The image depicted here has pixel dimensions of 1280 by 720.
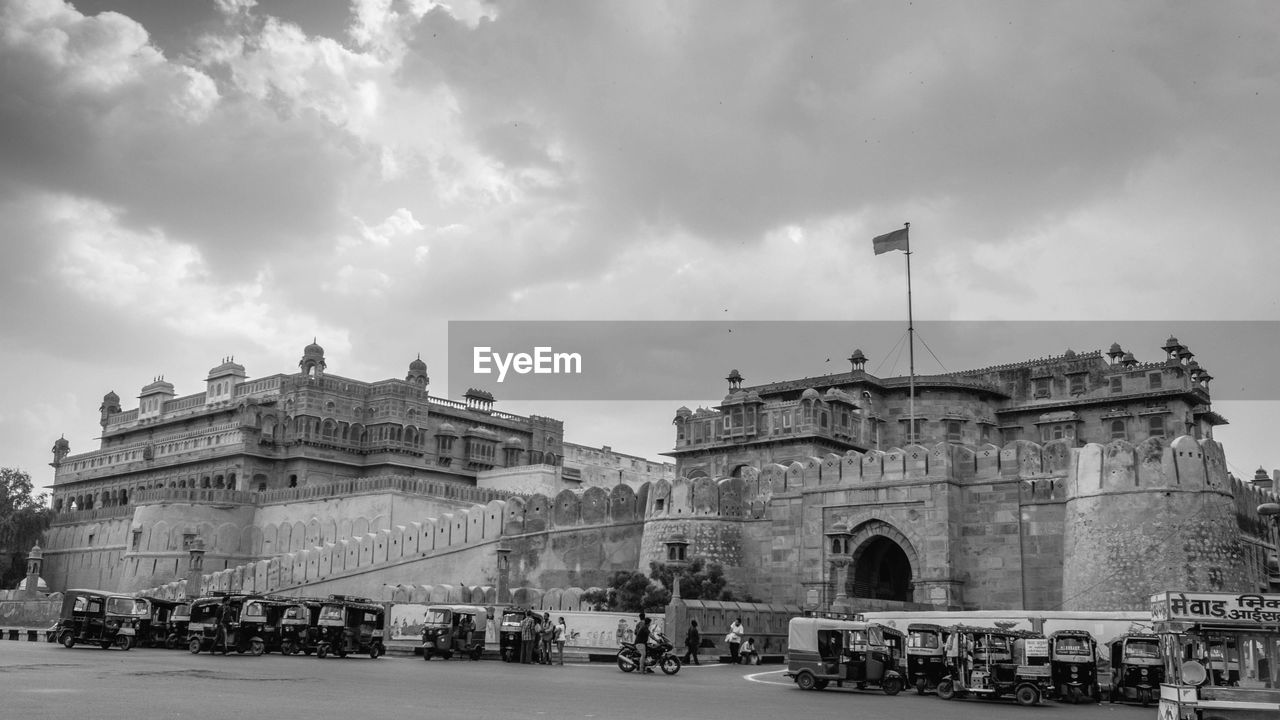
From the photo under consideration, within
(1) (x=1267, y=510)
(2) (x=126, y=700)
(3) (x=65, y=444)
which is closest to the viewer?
(2) (x=126, y=700)

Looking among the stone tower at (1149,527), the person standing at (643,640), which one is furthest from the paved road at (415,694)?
the stone tower at (1149,527)

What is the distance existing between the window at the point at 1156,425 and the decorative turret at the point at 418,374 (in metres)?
40.7

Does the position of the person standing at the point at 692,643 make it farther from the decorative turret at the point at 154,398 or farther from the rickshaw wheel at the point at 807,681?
the decorative turret at the point at 154,398

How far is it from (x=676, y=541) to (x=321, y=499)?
27667mm

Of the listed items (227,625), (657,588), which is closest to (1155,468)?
(657,588)

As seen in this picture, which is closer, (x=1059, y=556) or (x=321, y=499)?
(x=1059, y=556)

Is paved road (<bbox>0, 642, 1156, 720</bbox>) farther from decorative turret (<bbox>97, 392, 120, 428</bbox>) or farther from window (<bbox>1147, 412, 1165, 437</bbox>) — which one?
decorative turret (<bbox>97, 392, 120, 428</bbox>)

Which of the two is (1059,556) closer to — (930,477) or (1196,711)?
(930,477)

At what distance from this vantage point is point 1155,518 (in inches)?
1149

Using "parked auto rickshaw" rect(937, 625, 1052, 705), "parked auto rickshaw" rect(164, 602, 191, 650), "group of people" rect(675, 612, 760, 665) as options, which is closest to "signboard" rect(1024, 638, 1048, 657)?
"parked auto rickshaw" rect(937, 625, 1052, 705)

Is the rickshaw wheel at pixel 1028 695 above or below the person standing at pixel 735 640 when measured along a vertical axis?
below

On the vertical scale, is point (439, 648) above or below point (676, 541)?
below

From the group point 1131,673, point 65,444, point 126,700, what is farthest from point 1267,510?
point 65,444

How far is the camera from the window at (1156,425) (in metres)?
53.9
